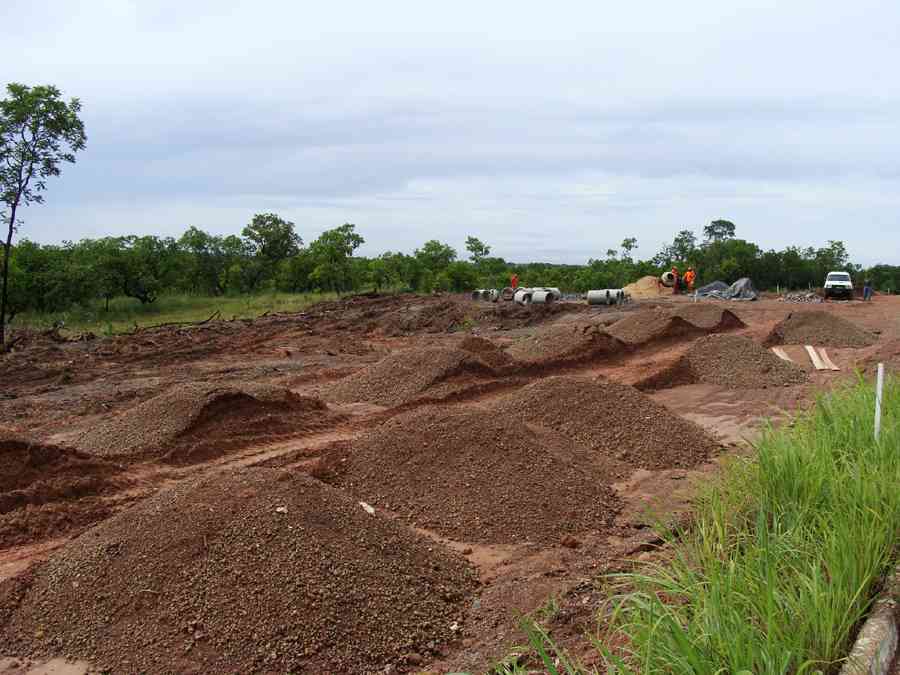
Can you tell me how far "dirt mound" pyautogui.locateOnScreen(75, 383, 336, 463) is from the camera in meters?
7.64

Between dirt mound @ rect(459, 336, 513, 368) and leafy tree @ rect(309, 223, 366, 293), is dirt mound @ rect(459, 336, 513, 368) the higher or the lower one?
the lower one

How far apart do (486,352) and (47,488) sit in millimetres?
7209

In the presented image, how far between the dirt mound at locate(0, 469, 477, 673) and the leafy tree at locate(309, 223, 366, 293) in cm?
2646

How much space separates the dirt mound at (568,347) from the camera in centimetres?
1312

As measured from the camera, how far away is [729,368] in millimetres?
11602

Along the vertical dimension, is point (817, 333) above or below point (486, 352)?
above

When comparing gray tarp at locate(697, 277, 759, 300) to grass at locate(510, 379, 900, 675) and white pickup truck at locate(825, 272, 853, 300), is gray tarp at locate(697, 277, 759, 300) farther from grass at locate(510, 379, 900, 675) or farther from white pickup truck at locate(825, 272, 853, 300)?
grass at locate(510, 379, 900, 675)

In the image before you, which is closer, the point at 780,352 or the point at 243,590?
the point at 243,590

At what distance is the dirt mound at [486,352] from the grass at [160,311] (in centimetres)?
1088

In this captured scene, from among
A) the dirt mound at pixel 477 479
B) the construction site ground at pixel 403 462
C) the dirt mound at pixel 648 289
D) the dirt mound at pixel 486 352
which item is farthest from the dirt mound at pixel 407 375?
the dirt mound at pixel 648 289

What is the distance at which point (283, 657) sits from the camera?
12.5ft

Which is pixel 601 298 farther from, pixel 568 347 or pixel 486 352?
pixel 486 352

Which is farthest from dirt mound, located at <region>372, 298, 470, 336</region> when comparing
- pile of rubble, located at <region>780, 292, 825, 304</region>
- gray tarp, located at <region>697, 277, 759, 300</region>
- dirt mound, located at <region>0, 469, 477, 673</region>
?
dirt mound, located at <region>0, 469, 477, 673</region>


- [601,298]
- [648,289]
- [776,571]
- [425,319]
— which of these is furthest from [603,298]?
[776,571]
